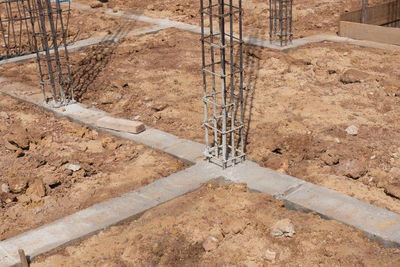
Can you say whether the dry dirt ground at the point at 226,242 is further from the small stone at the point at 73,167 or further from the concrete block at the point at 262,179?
the small stone at the point at 73,167

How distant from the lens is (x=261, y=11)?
68.0ft

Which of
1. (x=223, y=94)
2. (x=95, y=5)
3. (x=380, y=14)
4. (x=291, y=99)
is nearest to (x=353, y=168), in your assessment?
Result: (x=223, y=94)

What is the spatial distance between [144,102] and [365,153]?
17.9 feet

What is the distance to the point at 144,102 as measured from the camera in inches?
469

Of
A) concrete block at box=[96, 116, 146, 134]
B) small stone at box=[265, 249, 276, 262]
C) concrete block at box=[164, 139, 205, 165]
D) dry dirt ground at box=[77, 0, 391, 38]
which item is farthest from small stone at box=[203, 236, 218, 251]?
dry dirt ground at box=[77, 0, 391, 38]

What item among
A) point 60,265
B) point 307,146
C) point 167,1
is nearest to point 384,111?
point 307,146

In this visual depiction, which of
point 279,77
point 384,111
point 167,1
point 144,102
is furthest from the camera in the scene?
point 167,1

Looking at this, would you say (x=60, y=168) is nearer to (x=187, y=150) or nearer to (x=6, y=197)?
(x=6, y=197)

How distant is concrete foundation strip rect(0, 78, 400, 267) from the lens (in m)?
6.44

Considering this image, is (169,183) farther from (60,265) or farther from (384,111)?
(384,111)

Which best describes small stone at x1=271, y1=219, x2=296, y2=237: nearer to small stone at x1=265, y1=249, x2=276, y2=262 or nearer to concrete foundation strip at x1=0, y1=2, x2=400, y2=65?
small stone at x1=265, y1=249, x2=276, y2=262

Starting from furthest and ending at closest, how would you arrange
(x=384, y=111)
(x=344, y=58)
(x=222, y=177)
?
(x=344, y=58), (x=384, y=111), (x=222, y=177)

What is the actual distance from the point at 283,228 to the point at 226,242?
0.79 meters

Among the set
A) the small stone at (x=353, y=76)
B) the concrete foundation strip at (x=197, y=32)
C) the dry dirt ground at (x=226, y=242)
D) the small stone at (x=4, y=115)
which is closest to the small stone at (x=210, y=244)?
the dry dirt ground at (x=226, y=242)
